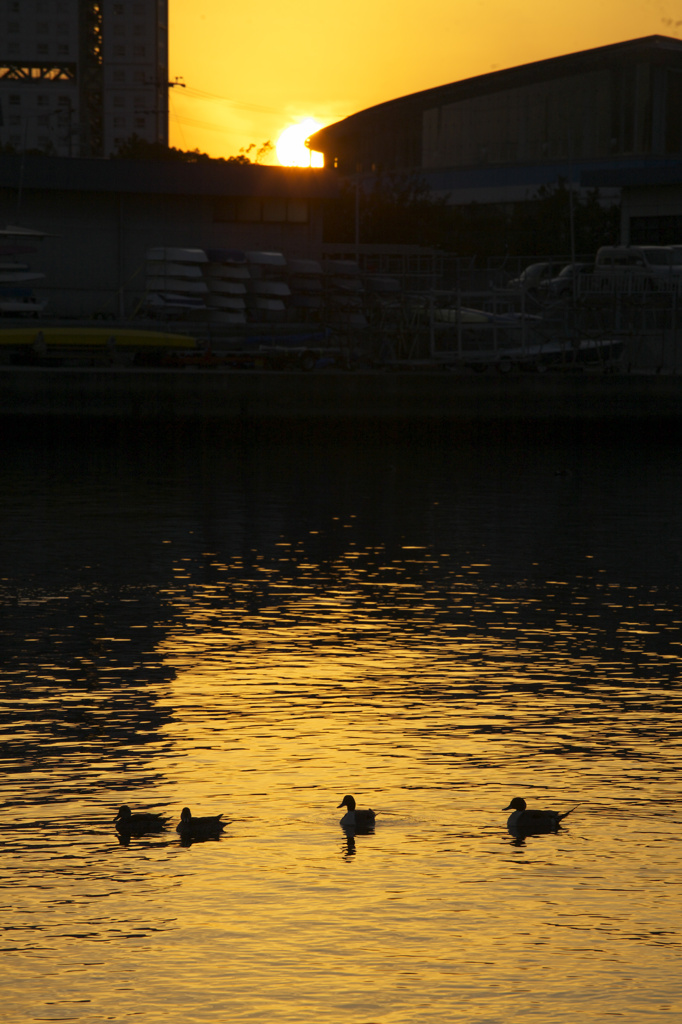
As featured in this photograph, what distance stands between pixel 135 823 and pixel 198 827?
1.69ft

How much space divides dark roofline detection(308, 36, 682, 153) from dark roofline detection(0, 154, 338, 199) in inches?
2018

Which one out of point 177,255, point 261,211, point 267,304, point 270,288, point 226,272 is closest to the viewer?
point 177,255

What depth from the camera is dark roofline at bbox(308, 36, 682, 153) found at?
11494 cm

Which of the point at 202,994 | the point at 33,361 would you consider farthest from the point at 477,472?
the point at 202,994

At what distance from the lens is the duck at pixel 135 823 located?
38.6 feet


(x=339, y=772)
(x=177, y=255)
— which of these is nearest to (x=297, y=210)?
(x=177, y=255)

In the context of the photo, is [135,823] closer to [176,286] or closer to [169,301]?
[169,301]

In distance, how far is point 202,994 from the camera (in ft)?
29.9

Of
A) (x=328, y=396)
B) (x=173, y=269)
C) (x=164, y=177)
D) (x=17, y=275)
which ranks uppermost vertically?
(x=164, y=177)

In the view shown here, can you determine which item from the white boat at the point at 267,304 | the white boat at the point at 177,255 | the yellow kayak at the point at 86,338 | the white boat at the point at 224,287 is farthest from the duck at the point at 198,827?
the white boat at the point at 267,304

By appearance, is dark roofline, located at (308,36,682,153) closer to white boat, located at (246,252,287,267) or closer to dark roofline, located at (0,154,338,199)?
dark roofline, located at (0,154,338,199)

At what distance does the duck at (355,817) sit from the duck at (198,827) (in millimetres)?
938

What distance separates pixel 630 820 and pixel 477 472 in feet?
104

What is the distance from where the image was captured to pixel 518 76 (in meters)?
130
